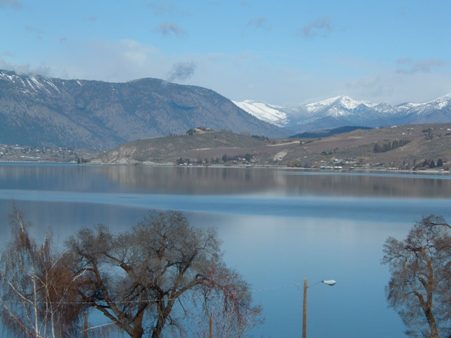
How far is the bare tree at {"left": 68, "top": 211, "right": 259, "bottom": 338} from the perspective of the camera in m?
19.4

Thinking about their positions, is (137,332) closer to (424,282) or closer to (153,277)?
(153,277)

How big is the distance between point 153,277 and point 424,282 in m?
7.63

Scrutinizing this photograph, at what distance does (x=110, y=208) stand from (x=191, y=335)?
3530 cm

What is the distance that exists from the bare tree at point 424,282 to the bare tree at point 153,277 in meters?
4.51

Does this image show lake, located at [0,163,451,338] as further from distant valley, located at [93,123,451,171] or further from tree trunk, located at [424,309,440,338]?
distant valley, located at [93,123,451,171]

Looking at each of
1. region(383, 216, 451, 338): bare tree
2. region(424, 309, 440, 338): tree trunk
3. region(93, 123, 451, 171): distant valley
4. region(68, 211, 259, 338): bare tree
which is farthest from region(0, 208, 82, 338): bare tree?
region(93, 123, 451, 171): distant valley

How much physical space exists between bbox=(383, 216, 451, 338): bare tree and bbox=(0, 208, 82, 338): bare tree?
927 cm

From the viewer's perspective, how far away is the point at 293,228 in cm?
4700

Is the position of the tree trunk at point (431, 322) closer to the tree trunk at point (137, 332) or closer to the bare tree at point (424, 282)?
the bare tree at point (424, 282)

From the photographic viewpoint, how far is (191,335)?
2159 centimetres

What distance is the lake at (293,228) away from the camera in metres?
24.9

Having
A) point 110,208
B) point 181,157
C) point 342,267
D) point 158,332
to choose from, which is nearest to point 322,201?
point 110,208

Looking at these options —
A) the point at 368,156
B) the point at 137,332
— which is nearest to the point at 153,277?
the point at 137,332

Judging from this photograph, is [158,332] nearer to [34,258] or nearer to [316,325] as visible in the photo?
[34,258]
